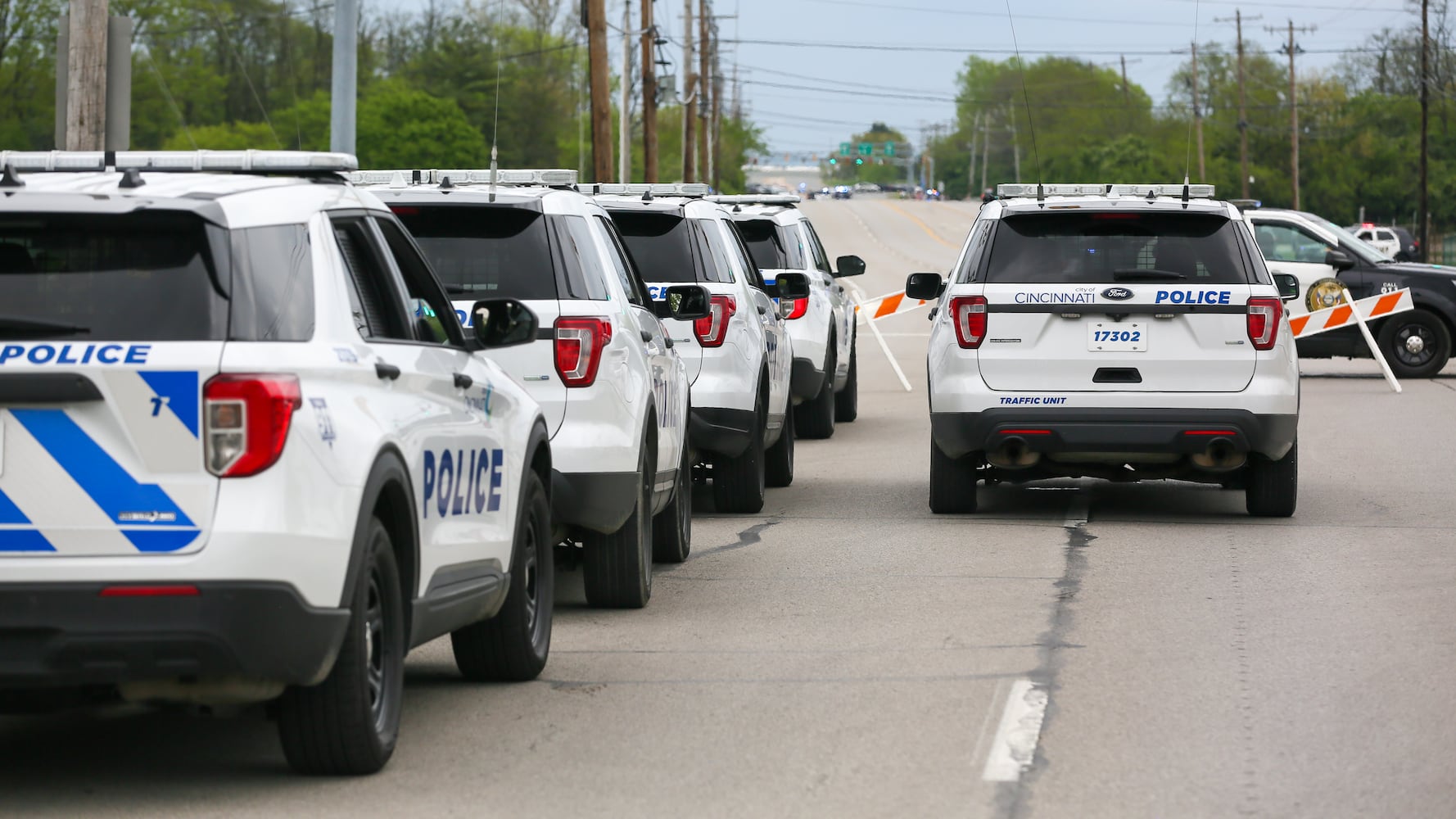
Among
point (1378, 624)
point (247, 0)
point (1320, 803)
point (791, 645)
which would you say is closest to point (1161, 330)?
point (1378, 624)

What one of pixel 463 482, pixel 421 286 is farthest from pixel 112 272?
pixel 421 286

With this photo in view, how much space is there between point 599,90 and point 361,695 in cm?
Result: 3198

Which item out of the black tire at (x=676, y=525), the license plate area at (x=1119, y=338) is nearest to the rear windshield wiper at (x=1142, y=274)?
the license plate area at (x=1119, y=338)

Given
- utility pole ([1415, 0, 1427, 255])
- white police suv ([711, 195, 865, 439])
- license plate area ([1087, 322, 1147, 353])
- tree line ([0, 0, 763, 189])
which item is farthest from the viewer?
tree line ([0, 0, 763, 189])

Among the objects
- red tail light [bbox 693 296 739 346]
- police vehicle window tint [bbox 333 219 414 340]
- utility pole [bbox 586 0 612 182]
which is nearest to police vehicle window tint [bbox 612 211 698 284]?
red tail light [bbox 693 296 739 346]

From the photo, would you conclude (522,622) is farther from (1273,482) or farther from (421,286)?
(1273,482)

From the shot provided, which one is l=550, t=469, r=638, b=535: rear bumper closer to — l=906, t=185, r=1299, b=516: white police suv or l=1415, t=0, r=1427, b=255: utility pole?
l=906, t=185, r=1299, b=516: white police suv

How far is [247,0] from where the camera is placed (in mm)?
119250

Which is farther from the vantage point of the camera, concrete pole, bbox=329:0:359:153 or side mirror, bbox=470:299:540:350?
concrete pole, bbox=329:0:359:153

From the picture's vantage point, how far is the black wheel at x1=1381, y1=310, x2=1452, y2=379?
25766 mm

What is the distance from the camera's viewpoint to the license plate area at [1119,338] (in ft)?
40.1

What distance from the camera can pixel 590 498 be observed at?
29.6 ft

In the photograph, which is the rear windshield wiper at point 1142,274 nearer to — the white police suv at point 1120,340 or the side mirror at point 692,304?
the white police suv at point 1120,340

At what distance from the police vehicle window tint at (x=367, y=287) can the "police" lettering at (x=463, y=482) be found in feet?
1.35
